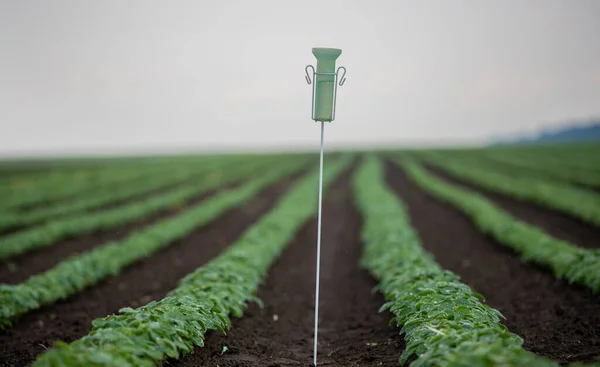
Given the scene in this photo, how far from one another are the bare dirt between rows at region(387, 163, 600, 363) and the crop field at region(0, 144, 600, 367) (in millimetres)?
38

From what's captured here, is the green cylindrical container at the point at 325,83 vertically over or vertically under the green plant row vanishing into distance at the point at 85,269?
over

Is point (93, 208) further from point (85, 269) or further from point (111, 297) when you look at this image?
point (111, 297)

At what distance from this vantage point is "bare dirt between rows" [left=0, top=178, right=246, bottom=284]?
11.2 metres

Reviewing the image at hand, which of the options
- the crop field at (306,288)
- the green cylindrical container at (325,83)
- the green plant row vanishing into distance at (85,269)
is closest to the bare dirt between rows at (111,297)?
the crop field at (306,288)

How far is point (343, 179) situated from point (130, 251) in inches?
962

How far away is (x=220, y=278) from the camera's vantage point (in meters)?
7.00

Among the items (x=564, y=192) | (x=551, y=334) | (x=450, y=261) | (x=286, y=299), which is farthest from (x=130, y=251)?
(x=564, y=192)

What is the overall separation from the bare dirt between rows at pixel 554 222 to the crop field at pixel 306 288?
0.30 ft

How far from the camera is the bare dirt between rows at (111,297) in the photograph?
6.86m

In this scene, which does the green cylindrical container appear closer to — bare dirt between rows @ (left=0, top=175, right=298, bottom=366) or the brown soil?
bare dirt between rows @ (left=0, top=175, right=298, bottom=366)

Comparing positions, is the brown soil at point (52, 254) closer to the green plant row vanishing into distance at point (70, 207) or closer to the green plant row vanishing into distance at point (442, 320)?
the green plant row vanishing into distance at point (70, 207)

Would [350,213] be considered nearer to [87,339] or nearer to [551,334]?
[551,334]

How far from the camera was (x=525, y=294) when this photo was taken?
27.3ft

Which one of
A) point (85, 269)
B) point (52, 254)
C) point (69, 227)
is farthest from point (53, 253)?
point (85, 269)
